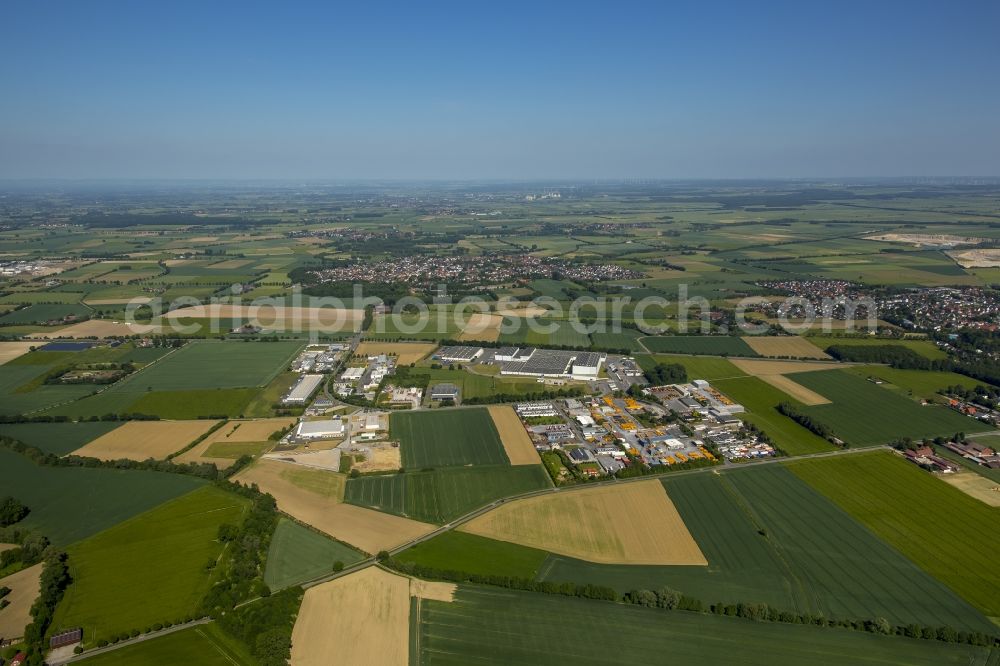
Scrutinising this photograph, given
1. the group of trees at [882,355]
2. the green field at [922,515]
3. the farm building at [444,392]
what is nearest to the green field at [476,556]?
the green field at [922,515]

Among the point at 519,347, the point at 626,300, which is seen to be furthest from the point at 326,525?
the point at 626,300

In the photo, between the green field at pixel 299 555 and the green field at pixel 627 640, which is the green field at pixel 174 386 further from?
the green field at pixel 627 640

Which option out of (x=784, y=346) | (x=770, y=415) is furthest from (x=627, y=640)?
(x=784, y=346)

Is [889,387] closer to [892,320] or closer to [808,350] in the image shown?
[808,350]

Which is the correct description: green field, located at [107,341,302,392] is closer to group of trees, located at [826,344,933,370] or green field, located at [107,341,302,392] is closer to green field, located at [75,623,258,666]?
green field, located at [75,623,258,666]

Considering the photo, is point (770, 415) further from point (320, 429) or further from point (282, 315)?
point (282, 315)

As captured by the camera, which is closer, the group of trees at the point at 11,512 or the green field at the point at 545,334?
the group of trees at the point at 11,512
